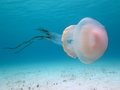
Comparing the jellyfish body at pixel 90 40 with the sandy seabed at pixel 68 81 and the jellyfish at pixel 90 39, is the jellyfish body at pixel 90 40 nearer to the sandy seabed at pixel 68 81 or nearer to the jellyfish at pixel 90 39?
the jellyfish at pixel 90 39

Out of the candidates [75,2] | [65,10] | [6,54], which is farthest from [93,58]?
[6,54]

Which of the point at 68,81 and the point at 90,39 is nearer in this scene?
the point at 90,39

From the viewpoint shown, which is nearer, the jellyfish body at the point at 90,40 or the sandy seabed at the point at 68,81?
the jellyfish body at the point at 90,40

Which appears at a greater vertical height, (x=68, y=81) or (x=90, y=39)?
(x=68, y=81)

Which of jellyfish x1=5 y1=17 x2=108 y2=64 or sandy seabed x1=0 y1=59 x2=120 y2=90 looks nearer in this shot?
jellyfish x1=5 y1=17 x2=108 y2=64

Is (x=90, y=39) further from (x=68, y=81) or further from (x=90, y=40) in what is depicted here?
(x=68, y=81)

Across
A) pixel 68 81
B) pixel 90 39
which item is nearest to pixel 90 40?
pixel 90 39

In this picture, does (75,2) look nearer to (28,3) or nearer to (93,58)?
(28,3)

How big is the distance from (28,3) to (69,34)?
2135 centimetres

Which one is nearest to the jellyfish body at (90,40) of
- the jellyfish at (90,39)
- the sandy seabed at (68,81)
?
the jellyfish at (90,39)

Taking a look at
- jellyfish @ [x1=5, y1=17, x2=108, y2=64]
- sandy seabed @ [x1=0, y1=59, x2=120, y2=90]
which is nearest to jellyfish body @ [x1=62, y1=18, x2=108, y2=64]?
jellyfish @ [x1=5, y1=17, x2=108, y2=64]

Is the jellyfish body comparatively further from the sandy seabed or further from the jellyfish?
A: the sandy seabed

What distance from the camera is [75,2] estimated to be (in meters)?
26.0

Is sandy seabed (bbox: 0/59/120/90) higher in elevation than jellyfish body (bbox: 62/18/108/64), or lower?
higher
